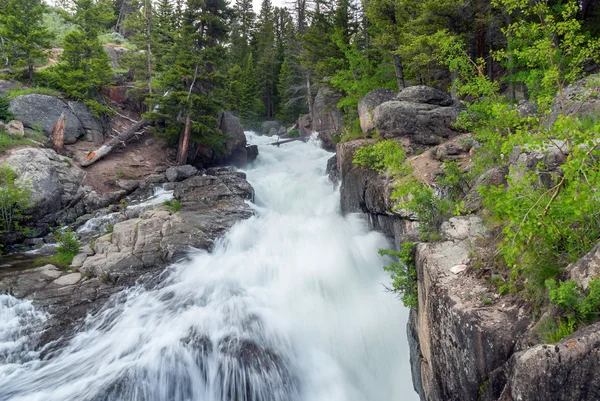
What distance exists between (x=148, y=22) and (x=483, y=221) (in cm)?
2879

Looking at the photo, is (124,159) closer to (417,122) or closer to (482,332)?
(417,122)

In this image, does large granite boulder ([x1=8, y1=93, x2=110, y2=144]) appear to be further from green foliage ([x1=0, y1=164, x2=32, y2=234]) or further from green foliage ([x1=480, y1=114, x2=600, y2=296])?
green foliage ([x1=480, y1=114, x2=600, y2=296])

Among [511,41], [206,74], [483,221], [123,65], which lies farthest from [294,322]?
[123,65]

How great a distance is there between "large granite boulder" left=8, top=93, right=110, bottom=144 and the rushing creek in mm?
11305

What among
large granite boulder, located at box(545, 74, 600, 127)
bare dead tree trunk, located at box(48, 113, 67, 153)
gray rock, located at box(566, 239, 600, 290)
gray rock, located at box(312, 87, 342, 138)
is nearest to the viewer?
gray rock, located at box(566, 239, 600, 290)

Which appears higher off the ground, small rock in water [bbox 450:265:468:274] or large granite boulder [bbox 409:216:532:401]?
small rock in water [bbox 450:265:468:274]

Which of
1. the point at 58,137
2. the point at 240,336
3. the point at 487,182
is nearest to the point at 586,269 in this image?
the point at 487,182

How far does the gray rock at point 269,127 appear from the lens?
37438 mm

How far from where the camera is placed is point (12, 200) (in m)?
11.6

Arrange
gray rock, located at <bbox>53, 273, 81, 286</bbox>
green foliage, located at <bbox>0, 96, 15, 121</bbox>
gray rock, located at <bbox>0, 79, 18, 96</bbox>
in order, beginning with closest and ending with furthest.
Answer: gray rock, located at <bbox>53, 273, 81, 286</bbox>, green foliage, located at <bbox>0, 96, 15, 121</bbox>, gray rock, located at <bbox>0, 79, 18, 96</bbox>

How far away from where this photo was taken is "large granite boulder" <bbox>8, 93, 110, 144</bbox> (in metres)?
15.8

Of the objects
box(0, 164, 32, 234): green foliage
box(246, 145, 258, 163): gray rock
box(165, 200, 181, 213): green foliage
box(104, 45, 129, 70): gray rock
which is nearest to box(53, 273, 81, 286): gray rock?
box(0, 164, 32, 234): green foliage

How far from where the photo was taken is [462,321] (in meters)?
3.59

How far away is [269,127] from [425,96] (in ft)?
90.4
